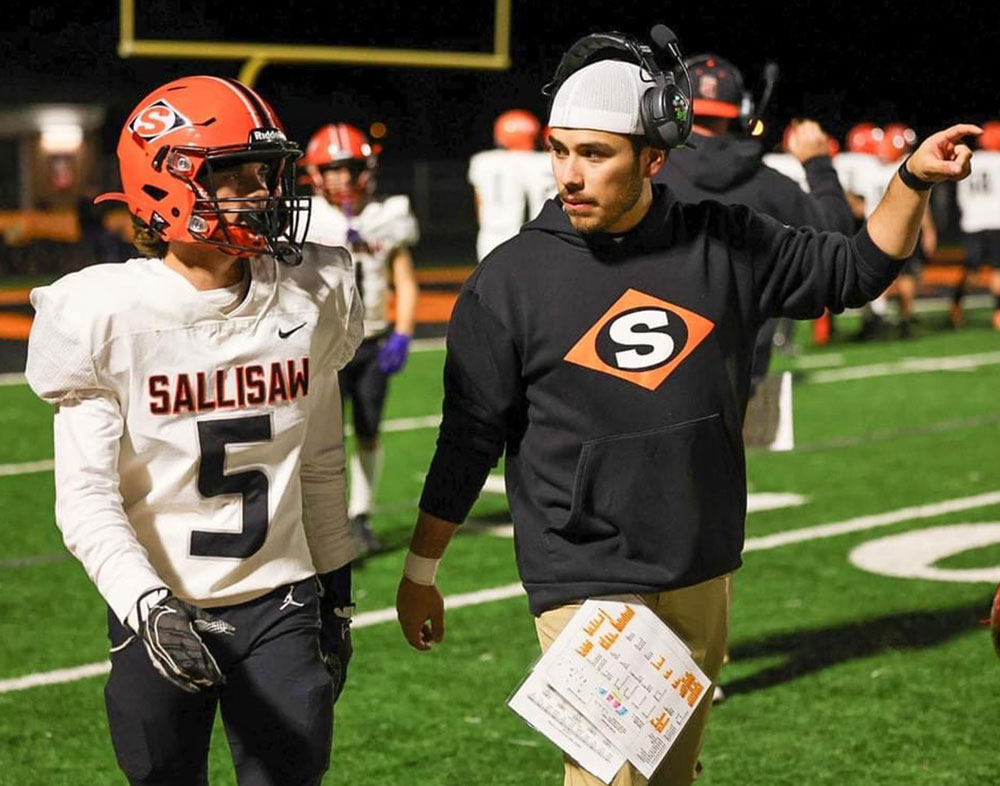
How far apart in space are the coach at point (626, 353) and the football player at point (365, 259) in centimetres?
400

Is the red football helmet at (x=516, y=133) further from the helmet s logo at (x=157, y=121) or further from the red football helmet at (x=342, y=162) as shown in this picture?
the helmet s logo at (x=157, y=121)

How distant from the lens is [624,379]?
10.0ft

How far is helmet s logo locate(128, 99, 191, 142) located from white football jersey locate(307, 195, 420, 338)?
4.35m

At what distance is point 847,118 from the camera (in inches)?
1271

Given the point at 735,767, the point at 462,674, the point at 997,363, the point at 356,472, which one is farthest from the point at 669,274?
the point at 997,363

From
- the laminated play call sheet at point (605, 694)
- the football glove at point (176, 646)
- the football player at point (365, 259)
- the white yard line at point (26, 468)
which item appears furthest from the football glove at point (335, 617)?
the white yard line at point (26, 468)

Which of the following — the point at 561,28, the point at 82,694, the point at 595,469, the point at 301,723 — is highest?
the point at 561,28

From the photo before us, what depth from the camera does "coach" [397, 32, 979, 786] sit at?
3.05 metres

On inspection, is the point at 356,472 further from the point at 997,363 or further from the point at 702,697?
the point at 997,363

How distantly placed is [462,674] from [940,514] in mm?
3224

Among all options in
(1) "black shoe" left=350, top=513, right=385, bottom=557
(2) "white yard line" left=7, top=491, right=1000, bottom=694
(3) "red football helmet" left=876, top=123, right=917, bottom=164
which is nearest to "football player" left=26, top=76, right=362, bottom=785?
(2) "white yard line" left=7, top=491, right=1000, bottom=694

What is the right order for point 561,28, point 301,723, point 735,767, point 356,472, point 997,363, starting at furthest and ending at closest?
point 561,28
point 997,363
point 356,472
point 735,767
point 301,723

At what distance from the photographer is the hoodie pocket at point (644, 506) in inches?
120

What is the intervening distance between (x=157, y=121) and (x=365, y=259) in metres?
4.59
